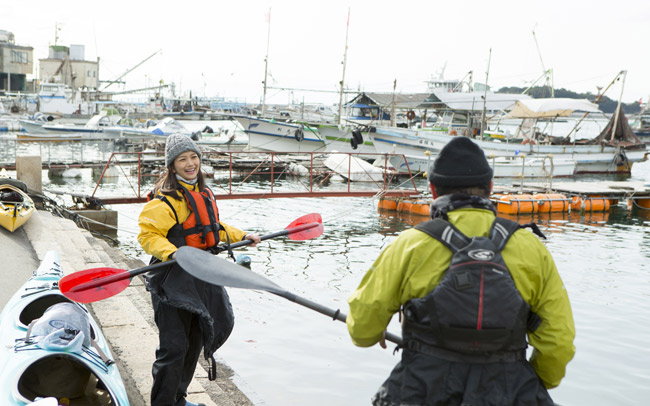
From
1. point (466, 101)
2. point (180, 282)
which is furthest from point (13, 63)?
point (180, 282)

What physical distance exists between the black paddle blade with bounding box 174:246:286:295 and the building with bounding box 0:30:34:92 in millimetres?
92470

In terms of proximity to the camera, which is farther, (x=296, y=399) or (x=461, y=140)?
(x=296, y=399)

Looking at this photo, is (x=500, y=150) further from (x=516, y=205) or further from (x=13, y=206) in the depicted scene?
(x=13, y=206)

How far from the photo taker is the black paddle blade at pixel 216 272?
3.78 meters

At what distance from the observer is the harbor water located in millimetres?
7746

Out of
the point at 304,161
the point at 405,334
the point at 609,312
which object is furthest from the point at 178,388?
the point at 304,161

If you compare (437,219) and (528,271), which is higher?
(437,219)

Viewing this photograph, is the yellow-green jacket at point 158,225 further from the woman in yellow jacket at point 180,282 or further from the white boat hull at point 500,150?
the white boat hull at point 500,150

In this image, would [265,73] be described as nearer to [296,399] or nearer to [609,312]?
[609,312]

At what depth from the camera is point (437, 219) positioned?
2.55 m

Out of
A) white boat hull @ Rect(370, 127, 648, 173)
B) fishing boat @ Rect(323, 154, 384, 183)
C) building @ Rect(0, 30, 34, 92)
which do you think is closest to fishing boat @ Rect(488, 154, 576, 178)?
white boat hull @ Rect(370, 127, 648, 173)

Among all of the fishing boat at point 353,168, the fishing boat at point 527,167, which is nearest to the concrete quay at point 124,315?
the fishing boat at point 353,168

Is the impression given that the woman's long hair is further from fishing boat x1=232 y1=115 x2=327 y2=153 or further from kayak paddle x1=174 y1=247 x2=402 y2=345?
fishing boat x1=232 y1=115 x2=327 y2=153

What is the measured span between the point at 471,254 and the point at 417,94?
43.8 meters
